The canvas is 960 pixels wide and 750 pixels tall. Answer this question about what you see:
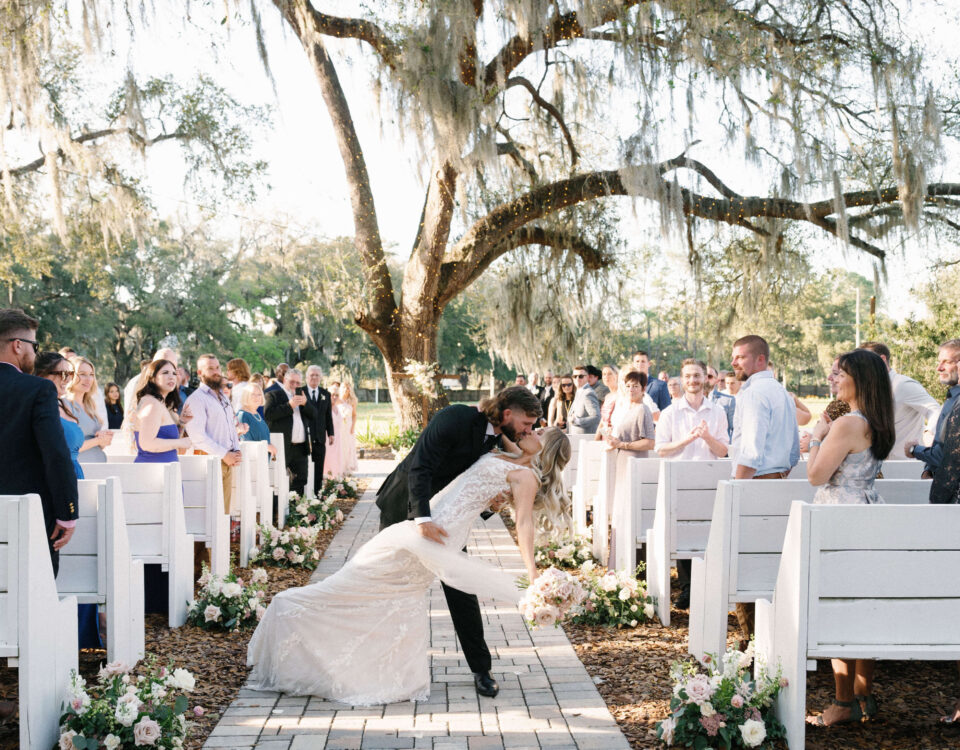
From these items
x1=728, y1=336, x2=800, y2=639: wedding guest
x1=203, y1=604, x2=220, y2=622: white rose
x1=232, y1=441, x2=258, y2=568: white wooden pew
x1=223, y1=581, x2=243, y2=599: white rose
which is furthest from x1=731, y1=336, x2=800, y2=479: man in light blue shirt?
x1=232, y1=441, x2=258, y2=568: white wooden pew

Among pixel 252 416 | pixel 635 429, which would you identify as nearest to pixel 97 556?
pixel 635 429

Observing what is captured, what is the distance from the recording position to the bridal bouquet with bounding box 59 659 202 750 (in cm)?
347

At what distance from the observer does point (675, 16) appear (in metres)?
12.5

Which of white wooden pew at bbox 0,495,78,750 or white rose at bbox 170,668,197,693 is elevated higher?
white wooden pew at bbox 0,495,78,750

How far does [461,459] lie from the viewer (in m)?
4.55

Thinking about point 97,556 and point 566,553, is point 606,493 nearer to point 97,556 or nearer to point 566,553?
point 566,553

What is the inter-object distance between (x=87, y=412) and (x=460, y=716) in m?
4.03

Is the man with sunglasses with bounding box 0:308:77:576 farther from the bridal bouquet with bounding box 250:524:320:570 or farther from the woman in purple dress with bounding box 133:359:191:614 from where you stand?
the bridal bouquet with bounding box 250:524:320:570

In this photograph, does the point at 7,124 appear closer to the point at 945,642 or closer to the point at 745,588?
the point at 745,588

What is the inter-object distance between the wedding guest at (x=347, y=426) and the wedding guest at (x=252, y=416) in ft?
14.8

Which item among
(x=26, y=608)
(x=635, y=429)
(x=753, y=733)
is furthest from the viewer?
(x=635, y=429)

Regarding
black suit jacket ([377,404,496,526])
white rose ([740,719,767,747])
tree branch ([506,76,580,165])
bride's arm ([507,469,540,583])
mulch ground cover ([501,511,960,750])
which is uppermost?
tree branch ([506,76,580,165])

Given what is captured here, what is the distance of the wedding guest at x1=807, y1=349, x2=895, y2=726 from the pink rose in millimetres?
2780

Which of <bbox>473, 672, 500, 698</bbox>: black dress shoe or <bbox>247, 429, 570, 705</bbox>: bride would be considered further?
<bbox>473, 672, 500, 698</bbox>: black dress shoe
